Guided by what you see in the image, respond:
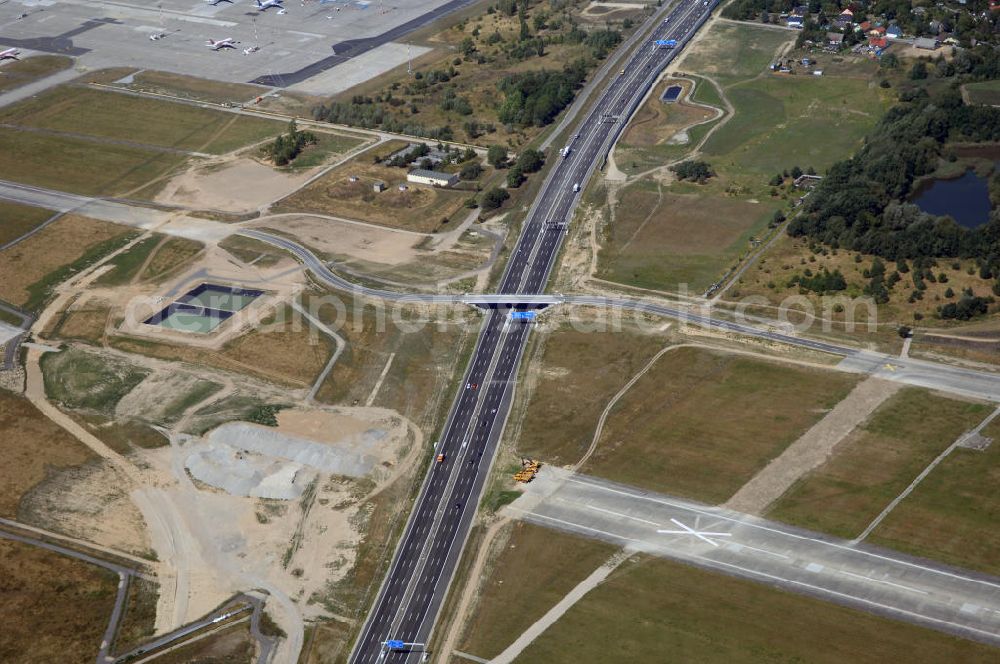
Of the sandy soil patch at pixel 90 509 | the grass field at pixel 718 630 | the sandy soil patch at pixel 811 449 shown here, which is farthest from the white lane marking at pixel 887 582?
the sandy soil patch at pixel 90 509

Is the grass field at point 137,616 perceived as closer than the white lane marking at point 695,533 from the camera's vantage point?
Yes

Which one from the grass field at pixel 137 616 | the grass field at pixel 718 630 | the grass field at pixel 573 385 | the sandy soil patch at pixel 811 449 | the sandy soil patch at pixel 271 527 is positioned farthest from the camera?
the grass field at pixel 573 385

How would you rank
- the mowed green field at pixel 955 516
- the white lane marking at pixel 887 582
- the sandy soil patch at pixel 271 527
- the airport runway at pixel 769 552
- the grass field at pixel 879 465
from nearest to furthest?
1. the airport runway at pixel 769 552
2. the white lane marking at pixel 887 582
3. the mowed green field at pixel 955 516
4. the sandy soil patch at pixel 271 527
5. the grass field at pixel 879 465

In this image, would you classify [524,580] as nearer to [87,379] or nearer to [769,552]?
[769,552]

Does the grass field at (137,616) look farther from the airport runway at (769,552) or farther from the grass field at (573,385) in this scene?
the grass field at (573,385)

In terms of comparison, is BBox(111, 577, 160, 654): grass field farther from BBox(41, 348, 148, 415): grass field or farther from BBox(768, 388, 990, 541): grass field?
BBox(768, 388, 990, 541): grass field

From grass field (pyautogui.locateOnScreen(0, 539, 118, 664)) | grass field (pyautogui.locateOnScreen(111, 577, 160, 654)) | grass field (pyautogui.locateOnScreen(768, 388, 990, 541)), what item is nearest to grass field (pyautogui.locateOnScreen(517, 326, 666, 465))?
grass field (pyautogui.locateOnScreen(768, 388, 990, 541))

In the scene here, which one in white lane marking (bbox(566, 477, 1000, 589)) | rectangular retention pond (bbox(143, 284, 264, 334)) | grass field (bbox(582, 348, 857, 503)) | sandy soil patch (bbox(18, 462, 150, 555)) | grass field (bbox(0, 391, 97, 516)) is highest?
rectangular retention pond (bbox(143, 284, 264, 334))

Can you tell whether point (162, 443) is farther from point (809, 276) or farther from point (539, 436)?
point (809, 276)
